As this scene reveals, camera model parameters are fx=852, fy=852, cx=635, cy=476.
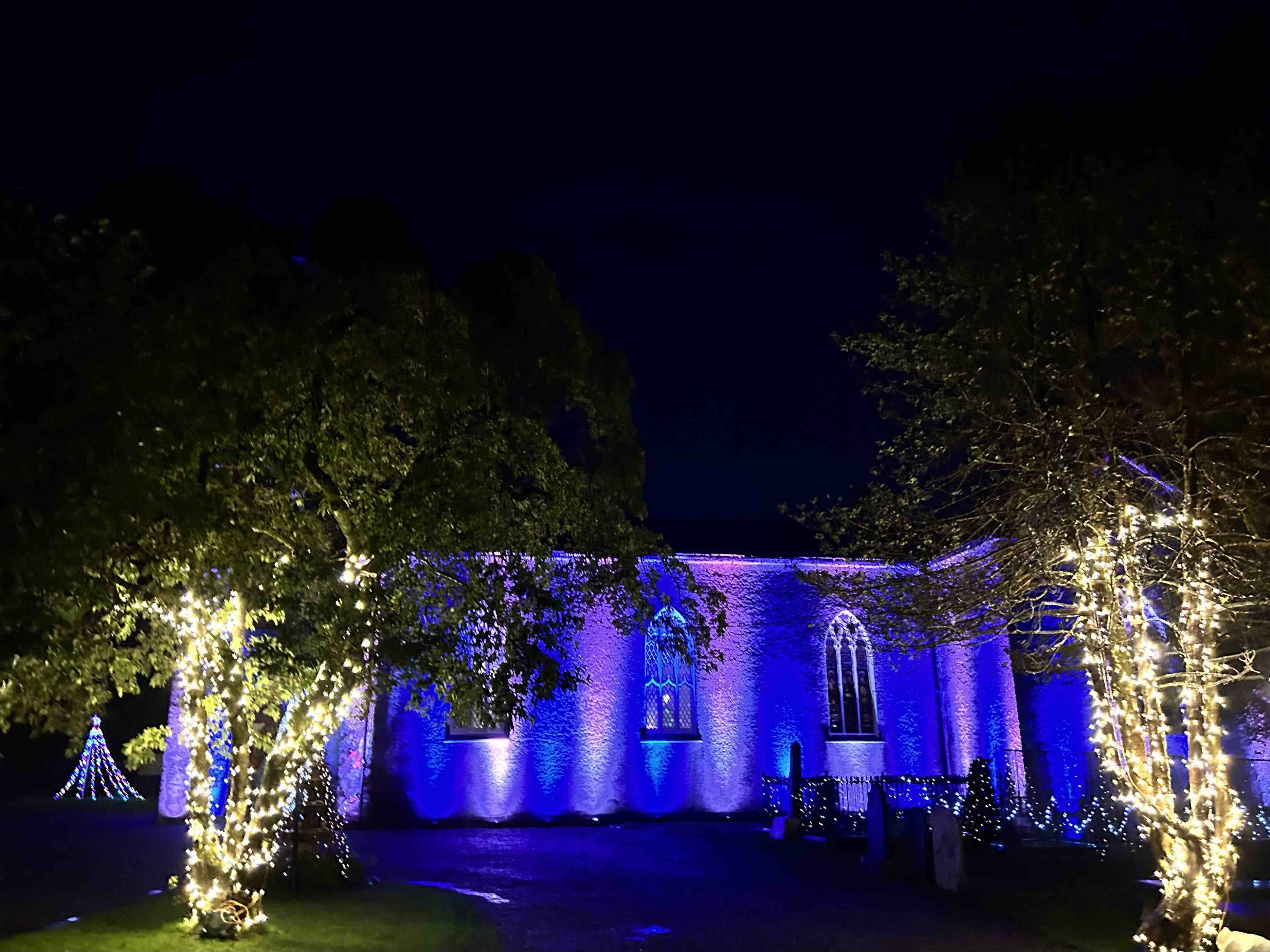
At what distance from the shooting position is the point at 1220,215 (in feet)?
32.6

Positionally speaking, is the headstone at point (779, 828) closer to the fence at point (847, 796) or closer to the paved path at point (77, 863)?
the fence at point (847, 796)

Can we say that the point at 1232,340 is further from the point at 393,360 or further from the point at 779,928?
the point at 393,360

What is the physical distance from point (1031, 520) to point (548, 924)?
7.29 m

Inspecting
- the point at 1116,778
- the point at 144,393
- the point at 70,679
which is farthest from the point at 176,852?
the point at 1116,778

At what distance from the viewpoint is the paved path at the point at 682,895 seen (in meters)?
9.40

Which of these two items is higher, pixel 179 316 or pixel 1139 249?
pixel 1139 249

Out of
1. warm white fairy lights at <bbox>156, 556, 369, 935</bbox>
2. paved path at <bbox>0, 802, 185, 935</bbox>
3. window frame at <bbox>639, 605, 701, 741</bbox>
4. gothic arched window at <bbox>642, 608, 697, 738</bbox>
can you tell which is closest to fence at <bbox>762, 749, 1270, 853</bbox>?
window frame at <bbox>639, 605, 701, 741</bbox>

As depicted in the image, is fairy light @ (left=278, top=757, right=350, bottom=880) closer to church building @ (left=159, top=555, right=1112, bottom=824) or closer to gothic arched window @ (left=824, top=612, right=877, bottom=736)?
church building @ (left=159, top=555, right=1112, bottom=824)

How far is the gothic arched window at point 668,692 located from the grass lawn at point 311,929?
10.9 metres

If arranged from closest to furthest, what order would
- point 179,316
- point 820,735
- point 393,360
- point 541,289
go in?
point 179,316
point 393,360
point 541,289
point 820,735

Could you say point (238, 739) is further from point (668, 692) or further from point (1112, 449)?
point (668, 692)

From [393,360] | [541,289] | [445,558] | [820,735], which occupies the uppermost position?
[541,289]

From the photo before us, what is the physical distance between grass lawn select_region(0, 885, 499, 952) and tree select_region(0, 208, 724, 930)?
0.47 meters

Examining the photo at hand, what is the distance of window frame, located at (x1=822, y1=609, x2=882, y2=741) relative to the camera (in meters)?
22.5
